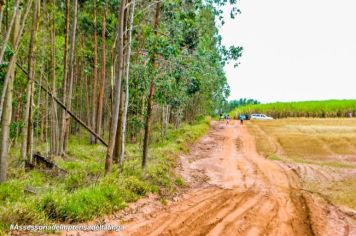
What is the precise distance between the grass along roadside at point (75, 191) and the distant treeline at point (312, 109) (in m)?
46.1

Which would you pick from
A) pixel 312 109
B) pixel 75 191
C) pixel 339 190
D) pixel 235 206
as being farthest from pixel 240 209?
pixel 312 109

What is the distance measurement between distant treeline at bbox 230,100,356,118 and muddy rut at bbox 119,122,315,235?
40692mm

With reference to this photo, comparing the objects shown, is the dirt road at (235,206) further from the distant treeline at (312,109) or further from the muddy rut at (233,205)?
the distant treeline at (312,109)

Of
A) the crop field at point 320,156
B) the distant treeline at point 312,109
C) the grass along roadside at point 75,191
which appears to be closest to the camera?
the grass along roadside at point 75,191

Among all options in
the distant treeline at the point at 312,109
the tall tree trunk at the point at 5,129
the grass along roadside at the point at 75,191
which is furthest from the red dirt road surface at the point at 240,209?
the distant treeline at the point at 312,109

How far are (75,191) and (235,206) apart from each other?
4.40m

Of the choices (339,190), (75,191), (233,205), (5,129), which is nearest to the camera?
(75,191)

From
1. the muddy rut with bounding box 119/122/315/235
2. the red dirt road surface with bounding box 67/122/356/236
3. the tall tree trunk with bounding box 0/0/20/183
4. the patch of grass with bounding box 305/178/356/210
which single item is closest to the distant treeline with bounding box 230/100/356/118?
the muddy rut with bounding box 119/122/315/235

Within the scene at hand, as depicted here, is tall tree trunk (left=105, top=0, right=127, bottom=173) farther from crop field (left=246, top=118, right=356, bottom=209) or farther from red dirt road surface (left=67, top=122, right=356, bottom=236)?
crop field (left=246, top=118, right=356, bottom=209)

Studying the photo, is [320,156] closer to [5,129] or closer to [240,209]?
[240,209]

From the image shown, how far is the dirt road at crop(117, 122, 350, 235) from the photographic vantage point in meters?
9.14

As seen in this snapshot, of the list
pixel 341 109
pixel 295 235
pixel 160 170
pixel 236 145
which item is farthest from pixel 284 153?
pixel 341 109

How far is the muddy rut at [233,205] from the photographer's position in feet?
30.0

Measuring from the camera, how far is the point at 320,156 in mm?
23781
